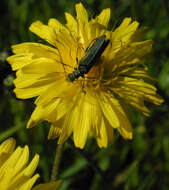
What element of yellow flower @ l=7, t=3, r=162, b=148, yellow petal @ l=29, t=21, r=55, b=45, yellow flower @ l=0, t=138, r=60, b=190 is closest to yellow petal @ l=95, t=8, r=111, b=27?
yellow flower @ l=7, t=3, r=162, b=148

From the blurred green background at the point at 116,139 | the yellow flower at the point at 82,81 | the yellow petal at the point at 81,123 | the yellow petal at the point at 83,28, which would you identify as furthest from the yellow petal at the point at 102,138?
the blurred green background at the point at 116,139

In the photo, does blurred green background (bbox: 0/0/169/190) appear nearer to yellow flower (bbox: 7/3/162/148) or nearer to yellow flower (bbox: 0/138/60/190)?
yellow flower (bbox: 7/3/162/148)

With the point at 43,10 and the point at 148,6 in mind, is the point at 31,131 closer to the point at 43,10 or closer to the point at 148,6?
the point at 43,10

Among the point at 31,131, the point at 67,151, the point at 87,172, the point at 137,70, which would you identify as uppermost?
the point at 137,70

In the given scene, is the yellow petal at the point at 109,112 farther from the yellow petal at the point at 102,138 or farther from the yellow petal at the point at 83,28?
the yellow petal at the point at 83,28

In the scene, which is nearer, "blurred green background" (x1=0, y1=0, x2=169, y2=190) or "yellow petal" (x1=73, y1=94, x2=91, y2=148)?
"yellow petal" (x1=73, y1=94, x2=91, y2=148)

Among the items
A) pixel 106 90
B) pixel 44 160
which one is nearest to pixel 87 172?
pixel 44 160
